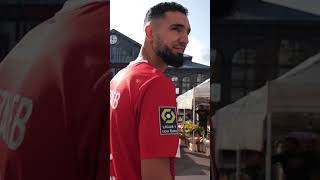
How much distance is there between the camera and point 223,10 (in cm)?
200

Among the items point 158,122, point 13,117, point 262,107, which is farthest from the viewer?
point 13,117

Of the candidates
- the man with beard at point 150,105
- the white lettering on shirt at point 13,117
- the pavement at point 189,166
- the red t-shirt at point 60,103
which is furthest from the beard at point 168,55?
the white lettering on shirt at point 13,117

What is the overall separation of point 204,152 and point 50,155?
2.20ft

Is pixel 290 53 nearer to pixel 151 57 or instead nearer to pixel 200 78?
pixel 200 78

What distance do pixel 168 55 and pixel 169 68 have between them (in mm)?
54

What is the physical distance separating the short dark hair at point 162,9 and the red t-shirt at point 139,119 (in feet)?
0.65

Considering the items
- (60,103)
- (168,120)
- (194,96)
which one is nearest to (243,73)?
(194,96)

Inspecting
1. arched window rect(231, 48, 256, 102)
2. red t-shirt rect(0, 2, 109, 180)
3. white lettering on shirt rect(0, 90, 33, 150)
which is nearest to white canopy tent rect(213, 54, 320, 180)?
arched window rect(231, 48, 256, 102)

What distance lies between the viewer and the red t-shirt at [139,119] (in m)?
1.87

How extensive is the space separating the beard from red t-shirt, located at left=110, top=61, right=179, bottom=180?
0.06m

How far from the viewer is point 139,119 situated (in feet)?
6.23

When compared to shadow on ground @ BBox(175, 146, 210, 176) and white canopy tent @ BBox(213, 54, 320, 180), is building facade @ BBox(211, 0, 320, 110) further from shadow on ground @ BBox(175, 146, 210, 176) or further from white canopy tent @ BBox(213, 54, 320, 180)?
shadow on ground @ BBox(175, 146, 210, 176)

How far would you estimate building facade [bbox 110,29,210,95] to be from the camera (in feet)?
6.32

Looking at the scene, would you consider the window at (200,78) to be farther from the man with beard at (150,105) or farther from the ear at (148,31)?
the ear at (148,31)
